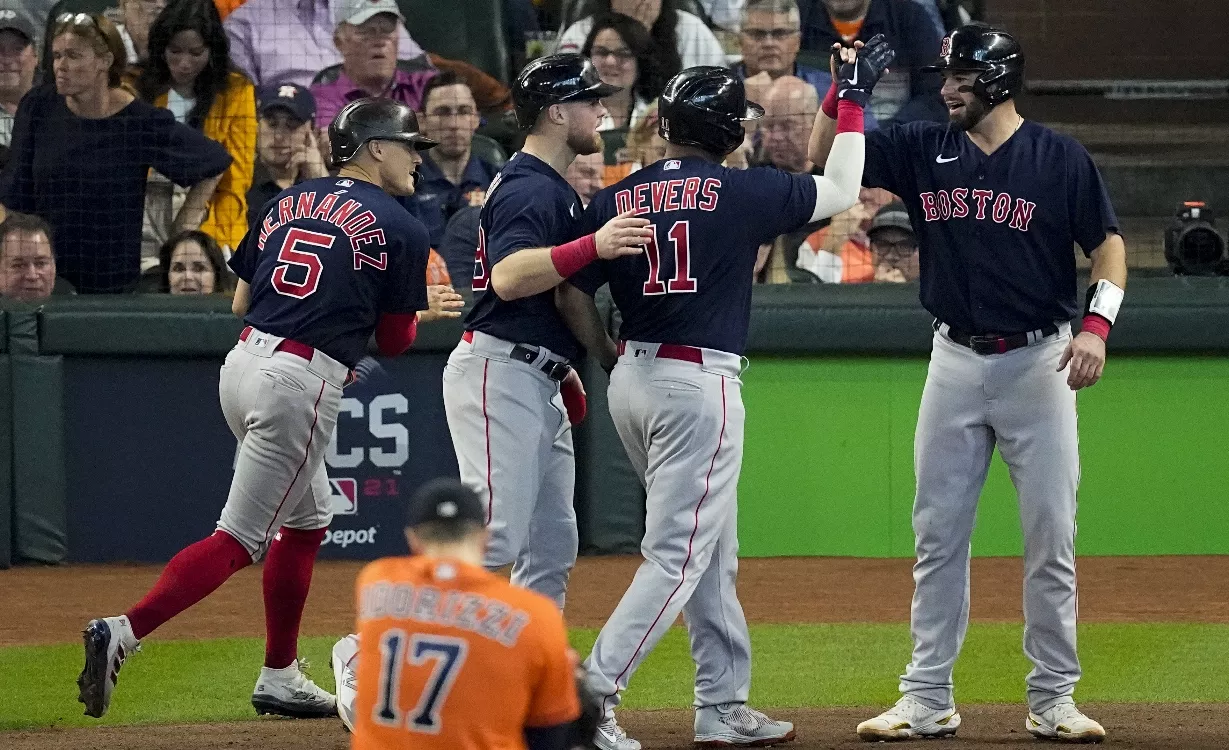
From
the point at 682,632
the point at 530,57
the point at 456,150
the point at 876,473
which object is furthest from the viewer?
the point at 530,57

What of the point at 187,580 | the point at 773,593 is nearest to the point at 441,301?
the point at 187,580

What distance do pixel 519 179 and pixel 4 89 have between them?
5.30 meters

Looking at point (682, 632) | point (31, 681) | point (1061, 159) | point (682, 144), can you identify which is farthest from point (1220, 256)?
point (31, 681)

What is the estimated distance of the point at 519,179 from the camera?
436cm

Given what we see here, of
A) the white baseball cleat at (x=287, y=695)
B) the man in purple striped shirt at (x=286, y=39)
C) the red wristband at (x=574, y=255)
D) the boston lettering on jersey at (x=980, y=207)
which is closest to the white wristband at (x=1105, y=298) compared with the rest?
the boston lettering on jersey at (x=980, y=207)

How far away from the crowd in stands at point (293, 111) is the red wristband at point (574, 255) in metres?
3.73

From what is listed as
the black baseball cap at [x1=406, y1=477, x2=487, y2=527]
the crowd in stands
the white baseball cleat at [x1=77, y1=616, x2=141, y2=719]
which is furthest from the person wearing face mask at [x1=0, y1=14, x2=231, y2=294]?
the black baseball cap at [x1=406, y1=477, x2=487, y2=527]

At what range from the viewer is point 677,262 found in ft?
13.7

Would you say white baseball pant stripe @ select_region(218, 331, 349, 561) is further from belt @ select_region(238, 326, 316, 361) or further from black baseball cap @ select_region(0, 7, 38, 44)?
black baseball cap @ select_region(0, 7, 38, 44)

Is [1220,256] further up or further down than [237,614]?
further up

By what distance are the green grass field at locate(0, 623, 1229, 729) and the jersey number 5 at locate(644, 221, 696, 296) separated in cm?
151

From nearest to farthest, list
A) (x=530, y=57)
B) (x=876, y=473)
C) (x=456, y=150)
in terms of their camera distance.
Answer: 1. (x=876, y=473)
2. (x=456, y=150)
3. (x=530, y=57)

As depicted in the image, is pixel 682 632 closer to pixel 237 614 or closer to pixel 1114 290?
pixel 237 614

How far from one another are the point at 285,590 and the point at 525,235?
1.43m
